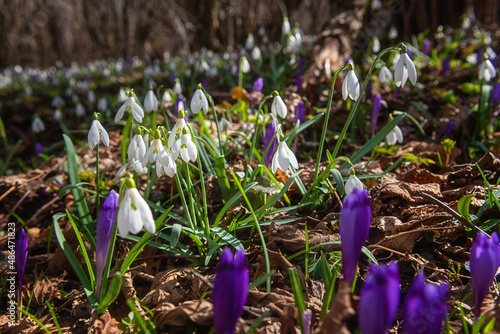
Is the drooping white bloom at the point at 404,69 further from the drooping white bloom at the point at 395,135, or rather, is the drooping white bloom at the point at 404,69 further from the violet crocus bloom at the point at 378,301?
the violet crocus bloom at the point at 378,301

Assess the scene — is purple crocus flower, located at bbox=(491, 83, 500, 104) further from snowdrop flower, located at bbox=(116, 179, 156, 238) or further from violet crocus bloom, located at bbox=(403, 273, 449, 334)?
snowdrop flower, located at bbox=(116, 179, 156, 238)

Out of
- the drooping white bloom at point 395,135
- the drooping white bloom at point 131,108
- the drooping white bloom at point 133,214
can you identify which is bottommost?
the drooping white bloom at point 395,135

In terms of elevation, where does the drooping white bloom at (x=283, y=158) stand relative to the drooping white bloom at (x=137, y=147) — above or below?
below

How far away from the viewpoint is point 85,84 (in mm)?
6133

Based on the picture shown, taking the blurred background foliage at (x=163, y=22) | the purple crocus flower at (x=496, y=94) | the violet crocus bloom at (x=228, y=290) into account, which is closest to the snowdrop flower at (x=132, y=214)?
the violet crocus bloom at (x=228, y=290)

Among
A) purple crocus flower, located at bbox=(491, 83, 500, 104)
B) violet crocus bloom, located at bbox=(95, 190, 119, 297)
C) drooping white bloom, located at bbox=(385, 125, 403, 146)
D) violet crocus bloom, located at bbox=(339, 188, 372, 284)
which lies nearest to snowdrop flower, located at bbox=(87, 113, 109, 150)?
violet crocus bloom, located at bbox=(95, 190, 119, 297)

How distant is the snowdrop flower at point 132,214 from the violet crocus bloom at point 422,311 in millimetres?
728

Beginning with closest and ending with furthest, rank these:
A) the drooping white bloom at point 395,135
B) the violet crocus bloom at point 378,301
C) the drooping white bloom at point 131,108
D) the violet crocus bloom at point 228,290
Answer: the violet crocus bloom at point 378,301
the violet crocus bloom at point 228,290
the drooping white bloom at point 131,108
the drooping white bloom at point 395,135

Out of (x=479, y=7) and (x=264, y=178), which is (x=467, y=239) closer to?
(x=264, y=178)

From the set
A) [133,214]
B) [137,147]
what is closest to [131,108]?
[137,147]

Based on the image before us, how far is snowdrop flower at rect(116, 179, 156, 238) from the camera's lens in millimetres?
1198

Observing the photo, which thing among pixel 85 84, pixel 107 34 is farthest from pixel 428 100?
pixel 107 34

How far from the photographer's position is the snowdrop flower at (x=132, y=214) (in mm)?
1198

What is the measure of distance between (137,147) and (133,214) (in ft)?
1.79
